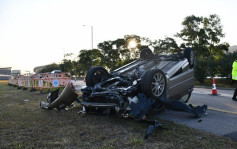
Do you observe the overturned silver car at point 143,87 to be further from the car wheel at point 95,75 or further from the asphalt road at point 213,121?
the asphalt road at point 213,121

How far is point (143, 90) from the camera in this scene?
4.30 m

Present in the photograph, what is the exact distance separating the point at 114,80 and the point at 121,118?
99cm

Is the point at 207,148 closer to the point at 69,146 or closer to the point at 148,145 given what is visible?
the point at 148,145

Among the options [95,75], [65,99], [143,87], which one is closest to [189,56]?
[143,87]

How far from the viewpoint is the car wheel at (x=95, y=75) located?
5.39m

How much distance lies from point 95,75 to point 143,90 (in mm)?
1780

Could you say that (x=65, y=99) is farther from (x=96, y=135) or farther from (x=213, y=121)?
(x=213, y=121)

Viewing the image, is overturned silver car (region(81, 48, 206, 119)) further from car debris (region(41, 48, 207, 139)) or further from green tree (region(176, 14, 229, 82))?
green tree (region(176, 14, 229, 82))

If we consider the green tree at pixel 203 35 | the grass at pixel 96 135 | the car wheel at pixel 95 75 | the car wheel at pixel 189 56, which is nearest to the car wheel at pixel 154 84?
the grass at pixel 96 135

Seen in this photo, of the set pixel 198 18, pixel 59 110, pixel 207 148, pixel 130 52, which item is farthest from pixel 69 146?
pixel 130 52

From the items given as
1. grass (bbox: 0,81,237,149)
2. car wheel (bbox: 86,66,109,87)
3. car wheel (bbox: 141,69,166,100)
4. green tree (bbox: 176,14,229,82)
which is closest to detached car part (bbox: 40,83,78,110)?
car wheel (bbox: 86,66,109,87)

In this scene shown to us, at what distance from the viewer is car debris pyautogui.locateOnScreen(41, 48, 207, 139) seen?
420 centimetres

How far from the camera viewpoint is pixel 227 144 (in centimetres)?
307

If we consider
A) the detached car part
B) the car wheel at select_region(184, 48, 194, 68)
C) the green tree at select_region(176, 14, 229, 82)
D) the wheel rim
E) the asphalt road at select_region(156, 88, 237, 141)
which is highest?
the green tree at select_region(176, 14, 229, 82)
